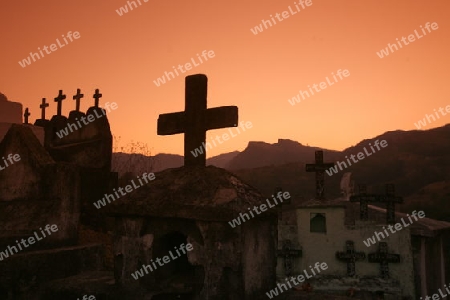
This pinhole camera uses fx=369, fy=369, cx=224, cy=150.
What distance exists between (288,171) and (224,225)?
45073 millimetres

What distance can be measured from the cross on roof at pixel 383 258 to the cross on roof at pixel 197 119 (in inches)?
434

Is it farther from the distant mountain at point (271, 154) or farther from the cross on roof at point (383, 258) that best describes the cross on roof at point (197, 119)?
the distant mountain at point (271, 154)

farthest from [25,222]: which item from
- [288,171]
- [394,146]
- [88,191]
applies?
[394,146]

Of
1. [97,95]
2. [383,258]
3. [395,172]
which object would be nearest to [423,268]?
[383,258]

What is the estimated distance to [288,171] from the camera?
4816 cm

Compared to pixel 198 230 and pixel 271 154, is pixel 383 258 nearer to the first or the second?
pixel 198 230

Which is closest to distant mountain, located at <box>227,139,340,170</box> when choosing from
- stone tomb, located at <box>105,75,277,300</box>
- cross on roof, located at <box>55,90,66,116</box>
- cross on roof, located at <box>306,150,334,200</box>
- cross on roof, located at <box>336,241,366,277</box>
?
cross on roof, located at <box>306,150,334,200</box>

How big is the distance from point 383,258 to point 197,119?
37.0ft

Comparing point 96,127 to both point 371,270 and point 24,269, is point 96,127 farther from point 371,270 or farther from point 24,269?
point 371,270

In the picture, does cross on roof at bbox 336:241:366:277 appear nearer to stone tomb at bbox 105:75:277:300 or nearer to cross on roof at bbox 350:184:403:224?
cross on roof at bbox 350:184:403:224

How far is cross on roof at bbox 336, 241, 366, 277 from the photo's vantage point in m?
13.7

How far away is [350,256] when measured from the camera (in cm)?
1374

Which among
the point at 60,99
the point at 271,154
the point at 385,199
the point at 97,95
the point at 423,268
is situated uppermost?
the point at 271,154

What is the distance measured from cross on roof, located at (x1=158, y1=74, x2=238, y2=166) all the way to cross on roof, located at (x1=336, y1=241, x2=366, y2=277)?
10.9 meters
